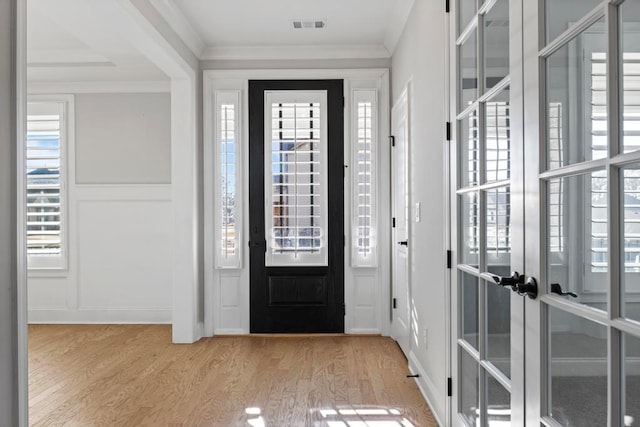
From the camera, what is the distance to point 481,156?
2156mm

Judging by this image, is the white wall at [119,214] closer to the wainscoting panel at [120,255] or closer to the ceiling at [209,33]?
the wainscoting panel at [120,255]

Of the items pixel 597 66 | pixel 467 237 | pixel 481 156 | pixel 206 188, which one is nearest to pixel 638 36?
pixel 597 66

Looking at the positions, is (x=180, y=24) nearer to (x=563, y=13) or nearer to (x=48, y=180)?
(x=48, y=180)

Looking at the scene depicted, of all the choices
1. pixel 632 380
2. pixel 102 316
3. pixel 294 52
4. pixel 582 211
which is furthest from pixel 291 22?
pixel 632 380

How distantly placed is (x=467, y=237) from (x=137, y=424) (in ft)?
6.73

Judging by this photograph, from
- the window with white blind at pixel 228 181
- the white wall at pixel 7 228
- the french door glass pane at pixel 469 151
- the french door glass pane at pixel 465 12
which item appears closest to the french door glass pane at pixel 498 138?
the french door glass pane at pixel 469 151

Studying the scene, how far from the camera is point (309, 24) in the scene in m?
4.37

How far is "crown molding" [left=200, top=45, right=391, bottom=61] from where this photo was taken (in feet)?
16.2

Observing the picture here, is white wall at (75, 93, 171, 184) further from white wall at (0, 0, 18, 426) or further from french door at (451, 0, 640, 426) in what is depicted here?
french door at (451, 0, 640, 426)

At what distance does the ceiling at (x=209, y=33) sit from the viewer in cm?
380

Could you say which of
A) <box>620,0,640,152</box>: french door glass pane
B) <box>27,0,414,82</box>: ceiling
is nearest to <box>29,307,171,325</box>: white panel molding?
<box>27,0,414,82</box>: ceiling

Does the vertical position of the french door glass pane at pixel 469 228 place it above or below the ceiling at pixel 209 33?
below

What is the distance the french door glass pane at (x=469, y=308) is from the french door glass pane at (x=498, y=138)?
50 centimetres

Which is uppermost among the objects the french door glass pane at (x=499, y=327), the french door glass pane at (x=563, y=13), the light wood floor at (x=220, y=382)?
the french door glass pane at (x=563, y=13)
